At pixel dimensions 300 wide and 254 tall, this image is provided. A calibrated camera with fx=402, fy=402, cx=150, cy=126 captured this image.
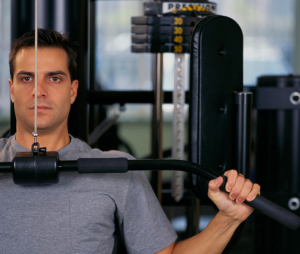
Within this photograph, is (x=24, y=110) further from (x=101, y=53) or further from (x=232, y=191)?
(x=101, y=53)

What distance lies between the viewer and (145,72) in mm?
5195

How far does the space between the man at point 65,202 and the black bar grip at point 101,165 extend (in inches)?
10.2

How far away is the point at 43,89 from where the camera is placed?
116cm

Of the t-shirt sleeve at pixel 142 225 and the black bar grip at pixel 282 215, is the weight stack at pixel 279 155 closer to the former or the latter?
the t-shirt sleeve at pixel 142 225

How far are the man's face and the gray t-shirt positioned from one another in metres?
0.11

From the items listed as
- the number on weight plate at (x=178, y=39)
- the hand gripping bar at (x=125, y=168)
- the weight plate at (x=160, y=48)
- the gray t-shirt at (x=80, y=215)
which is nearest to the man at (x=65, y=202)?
the gray t-shirt at (x=80, y=215)

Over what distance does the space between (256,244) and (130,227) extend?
565mm

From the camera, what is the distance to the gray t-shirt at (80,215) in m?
1.08

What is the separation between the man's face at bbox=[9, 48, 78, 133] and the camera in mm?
1164

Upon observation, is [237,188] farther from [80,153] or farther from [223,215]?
[80,153]

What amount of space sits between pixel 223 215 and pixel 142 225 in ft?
0.82

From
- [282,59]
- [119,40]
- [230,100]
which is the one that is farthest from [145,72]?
[230,100]

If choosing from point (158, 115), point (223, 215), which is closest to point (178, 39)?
point (158, 115)

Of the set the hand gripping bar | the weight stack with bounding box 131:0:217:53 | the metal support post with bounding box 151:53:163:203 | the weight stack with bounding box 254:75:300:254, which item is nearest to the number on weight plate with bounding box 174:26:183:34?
the weight stack with bounding box 131:0:217:53
